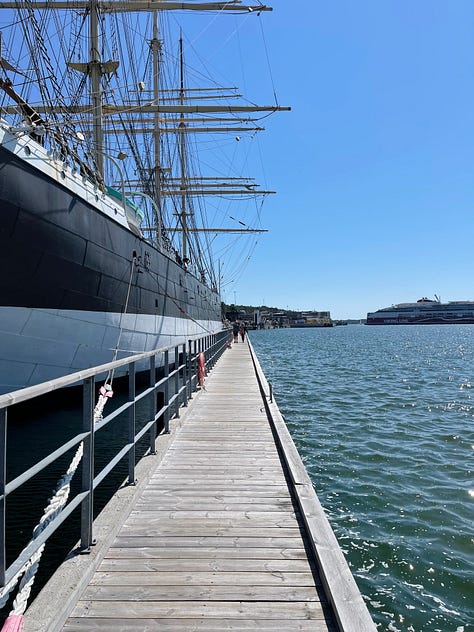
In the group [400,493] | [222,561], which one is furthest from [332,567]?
[400,493]

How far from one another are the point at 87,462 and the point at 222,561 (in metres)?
1.13

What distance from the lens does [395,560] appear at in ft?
13.9

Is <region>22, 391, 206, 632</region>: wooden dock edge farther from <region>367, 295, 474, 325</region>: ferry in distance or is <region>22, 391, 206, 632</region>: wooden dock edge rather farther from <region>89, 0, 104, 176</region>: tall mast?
<region>367, 295, 474, 325</region>: ferry in distance

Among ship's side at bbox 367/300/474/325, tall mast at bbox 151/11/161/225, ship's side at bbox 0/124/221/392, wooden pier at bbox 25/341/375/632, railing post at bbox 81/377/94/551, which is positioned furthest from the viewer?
ship's side at bbox 367/300/474/325

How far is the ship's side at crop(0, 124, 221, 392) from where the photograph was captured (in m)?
7.16

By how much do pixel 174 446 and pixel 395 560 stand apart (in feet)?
9.60

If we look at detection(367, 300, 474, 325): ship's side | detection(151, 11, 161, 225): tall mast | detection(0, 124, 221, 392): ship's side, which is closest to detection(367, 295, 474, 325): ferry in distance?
detection(367, 300, 474, 325): ship's side

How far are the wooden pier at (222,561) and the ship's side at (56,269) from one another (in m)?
4.28

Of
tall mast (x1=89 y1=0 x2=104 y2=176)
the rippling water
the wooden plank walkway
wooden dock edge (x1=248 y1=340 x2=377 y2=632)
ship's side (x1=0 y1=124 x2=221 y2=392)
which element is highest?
tall mast (x1=89 y1=0 x2=104 y2=176)

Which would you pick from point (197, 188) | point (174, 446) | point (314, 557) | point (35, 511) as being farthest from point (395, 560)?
point (197, 188)

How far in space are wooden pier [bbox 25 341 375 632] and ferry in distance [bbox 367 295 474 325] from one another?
521ft

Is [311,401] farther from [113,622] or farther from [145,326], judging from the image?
[113,622]

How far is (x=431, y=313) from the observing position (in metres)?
150

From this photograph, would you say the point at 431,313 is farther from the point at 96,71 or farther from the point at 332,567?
the point at 332,567
